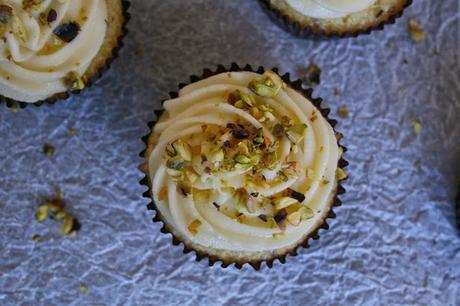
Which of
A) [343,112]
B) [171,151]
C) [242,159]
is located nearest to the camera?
[242,159]

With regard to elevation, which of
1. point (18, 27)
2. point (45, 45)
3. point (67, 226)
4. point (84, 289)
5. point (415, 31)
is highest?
point (18, 27)

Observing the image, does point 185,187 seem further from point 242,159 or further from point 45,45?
point 45,45

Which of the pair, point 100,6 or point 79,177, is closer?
point 100,6

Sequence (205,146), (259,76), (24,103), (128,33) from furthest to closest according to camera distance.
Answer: (128,33) → (24,103) → (259,76) → (205,146)

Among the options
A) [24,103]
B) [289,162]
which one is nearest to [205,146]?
[289,162]

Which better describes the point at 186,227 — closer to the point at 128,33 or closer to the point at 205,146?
the point at 205,146

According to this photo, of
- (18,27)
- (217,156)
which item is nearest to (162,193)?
(217,156)
